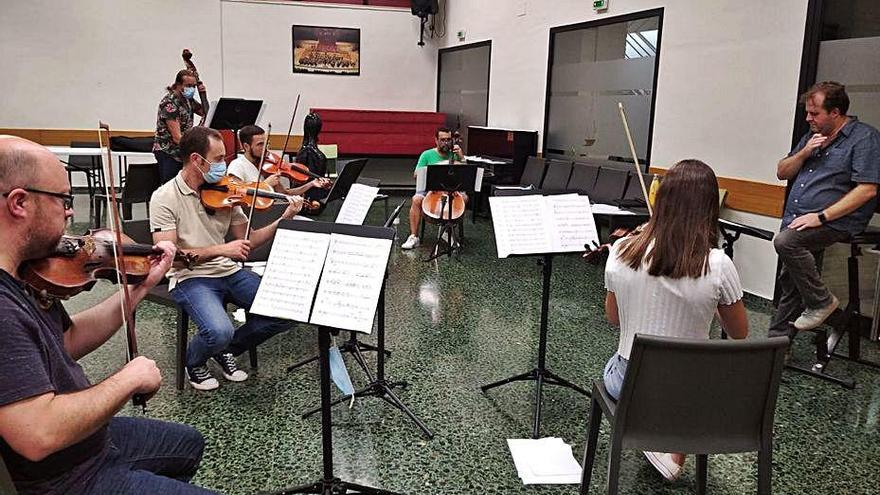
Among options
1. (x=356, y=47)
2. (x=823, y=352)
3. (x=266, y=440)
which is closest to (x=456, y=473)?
(x=266, y=440)

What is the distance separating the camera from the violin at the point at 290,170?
5074 mm

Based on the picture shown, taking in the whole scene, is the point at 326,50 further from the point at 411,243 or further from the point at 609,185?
the point at 609,185

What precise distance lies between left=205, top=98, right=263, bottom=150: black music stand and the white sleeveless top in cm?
559

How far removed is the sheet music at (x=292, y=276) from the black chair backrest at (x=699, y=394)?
100 centimetres

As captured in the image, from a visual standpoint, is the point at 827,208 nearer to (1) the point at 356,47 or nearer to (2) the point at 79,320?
(2) the point at 79,320

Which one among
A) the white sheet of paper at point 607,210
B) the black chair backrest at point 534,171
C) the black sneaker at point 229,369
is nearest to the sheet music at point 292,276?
the black sneaker at point 229,369

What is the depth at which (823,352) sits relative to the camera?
3.66 meters

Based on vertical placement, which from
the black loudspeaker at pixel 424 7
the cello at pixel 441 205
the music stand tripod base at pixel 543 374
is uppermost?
the black loudspeaker at pixel 424 7

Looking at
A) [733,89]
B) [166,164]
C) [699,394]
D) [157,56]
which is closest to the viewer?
[699,394]

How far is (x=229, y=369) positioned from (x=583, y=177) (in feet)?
14.8

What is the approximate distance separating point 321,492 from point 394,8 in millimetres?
10155

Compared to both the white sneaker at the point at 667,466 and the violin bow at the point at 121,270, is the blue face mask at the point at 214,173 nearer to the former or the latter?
the violin bow at the point at 121,270

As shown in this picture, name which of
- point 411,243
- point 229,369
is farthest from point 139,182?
point 229,369

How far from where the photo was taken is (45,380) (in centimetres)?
125
